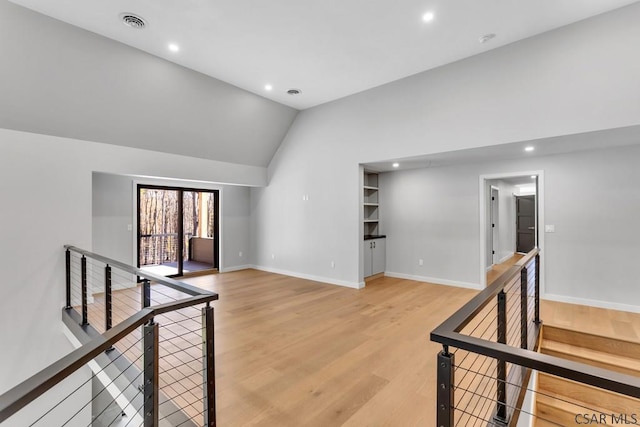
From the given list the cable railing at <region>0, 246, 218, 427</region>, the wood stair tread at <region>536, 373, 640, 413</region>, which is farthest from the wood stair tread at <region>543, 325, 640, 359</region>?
the cable railing at <region>0, 246, 218, 427</region>

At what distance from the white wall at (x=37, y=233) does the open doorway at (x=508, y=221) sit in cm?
738

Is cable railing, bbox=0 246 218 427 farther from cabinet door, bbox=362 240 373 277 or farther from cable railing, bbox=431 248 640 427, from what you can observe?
cabinet door, bbox=362 240 373 277

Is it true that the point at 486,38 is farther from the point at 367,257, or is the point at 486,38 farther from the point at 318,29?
the point at 367,257

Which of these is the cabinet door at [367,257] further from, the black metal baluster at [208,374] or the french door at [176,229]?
the black metal baluster at [208,374]

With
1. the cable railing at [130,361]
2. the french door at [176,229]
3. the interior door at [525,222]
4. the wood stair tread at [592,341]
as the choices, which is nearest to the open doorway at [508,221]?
the interior door at [525,222]

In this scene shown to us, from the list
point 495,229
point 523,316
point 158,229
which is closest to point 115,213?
point 158,229

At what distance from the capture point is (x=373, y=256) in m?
6.52

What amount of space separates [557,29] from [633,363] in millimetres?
3901

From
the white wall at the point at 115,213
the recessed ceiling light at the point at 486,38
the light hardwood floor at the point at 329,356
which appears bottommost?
the light hardwood floor at the point at 329,356

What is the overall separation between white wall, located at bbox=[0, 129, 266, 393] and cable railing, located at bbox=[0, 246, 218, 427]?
248 mm

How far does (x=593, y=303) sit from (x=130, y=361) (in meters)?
6.07

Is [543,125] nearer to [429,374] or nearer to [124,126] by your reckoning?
[429,374]

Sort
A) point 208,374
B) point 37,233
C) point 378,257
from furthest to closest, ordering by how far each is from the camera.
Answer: point 378,257
point 37,233
point 208,374

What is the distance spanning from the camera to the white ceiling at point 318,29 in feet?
10.5
